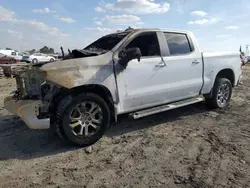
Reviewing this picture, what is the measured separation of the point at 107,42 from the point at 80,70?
1404 millimetres

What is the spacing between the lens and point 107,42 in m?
5.27

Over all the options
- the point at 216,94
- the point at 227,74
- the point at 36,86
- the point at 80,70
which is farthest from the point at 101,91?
the point at 227,74

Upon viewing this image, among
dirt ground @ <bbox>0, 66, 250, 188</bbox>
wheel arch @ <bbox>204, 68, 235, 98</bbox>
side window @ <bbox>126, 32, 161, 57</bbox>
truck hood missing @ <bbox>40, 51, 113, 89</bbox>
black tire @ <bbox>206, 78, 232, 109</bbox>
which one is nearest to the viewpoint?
dirt ground @ <bbox>0, 66, 250, 188</bbox>

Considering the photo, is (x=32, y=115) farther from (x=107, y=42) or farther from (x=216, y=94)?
(x=216, y=94)

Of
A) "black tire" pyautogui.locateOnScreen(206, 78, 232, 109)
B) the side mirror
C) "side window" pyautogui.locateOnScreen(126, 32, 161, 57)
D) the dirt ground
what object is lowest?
the dirt ground

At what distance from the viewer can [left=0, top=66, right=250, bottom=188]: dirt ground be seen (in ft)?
10.6

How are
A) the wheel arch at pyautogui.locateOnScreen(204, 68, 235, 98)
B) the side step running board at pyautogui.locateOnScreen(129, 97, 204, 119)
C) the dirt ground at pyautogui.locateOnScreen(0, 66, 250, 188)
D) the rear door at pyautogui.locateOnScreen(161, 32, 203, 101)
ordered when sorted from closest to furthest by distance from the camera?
the dirt ground at pyautogui.locateOnScreen(0, 66, 250, 188)
the side step running board at pyautogui.locateOnScreen(129, 97, 204, 119)
the rear door at pyautogui.locateOnScreen(161, 32, 203, 101)
the wheel arch at pyautogui.locateOnScreen(204, 68, 235, 98)

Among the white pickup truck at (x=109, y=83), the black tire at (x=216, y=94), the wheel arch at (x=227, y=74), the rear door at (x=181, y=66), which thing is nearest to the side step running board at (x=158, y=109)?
the white pickup truck at (x=109, y=83)

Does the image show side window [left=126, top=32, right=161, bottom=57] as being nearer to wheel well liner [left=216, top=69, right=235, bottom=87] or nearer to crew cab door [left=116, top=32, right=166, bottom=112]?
crew cab door [left=116, top=32, right=166, bottom=112]

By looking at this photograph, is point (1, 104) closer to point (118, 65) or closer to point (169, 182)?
point (118, 65)

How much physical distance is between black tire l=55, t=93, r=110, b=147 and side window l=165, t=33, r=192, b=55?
1.99 meters

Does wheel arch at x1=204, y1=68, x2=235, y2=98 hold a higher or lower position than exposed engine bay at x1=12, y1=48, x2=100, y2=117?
lower

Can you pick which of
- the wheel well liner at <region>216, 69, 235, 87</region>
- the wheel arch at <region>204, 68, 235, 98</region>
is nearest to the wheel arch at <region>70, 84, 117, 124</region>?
the wheel arch at <region>204, 68, 235, 98</region>

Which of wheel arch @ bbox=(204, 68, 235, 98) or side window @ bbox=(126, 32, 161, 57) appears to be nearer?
side window @ bbox=(126, 32, 161, 57)
